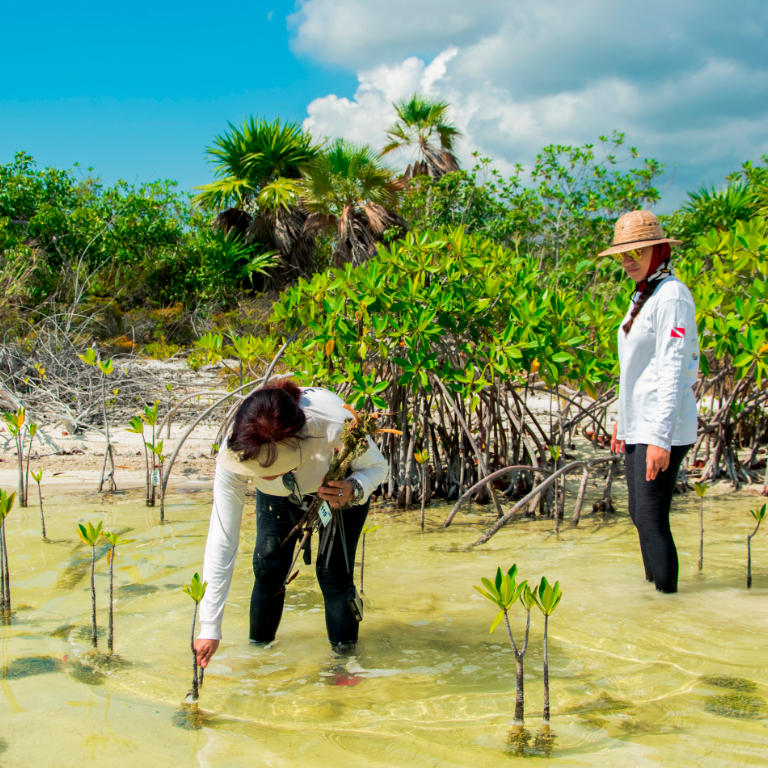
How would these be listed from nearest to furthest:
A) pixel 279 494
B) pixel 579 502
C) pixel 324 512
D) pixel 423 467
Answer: pixel 324 512 → pixel 279 494 → pixel 579 502 → pixel 423 467

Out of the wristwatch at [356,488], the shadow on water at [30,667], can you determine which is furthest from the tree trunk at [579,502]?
the shadow on water at [30,667]

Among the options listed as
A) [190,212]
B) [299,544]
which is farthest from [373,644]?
[190,212]

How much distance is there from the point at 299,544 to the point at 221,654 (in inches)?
25.5

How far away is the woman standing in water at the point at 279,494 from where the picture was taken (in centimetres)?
172

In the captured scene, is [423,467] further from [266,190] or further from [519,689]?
[266,190]

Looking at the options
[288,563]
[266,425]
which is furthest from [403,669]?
[266,425]

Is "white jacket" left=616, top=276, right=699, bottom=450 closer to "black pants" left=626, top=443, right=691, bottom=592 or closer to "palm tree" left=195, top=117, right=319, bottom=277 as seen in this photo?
"black pants" left=626, top=443, right=691, bottom=592

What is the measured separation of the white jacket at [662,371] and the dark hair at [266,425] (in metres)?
1.34

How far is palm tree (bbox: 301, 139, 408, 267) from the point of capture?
11.6 metres

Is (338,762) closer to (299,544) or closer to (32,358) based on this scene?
(299,544)

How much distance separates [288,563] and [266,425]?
0.70 m

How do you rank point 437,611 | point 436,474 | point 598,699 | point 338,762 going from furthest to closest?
point 436,474
point 437,611
point 598,699
point 338,762

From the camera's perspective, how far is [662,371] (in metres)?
2.33

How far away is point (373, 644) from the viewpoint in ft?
7.95
